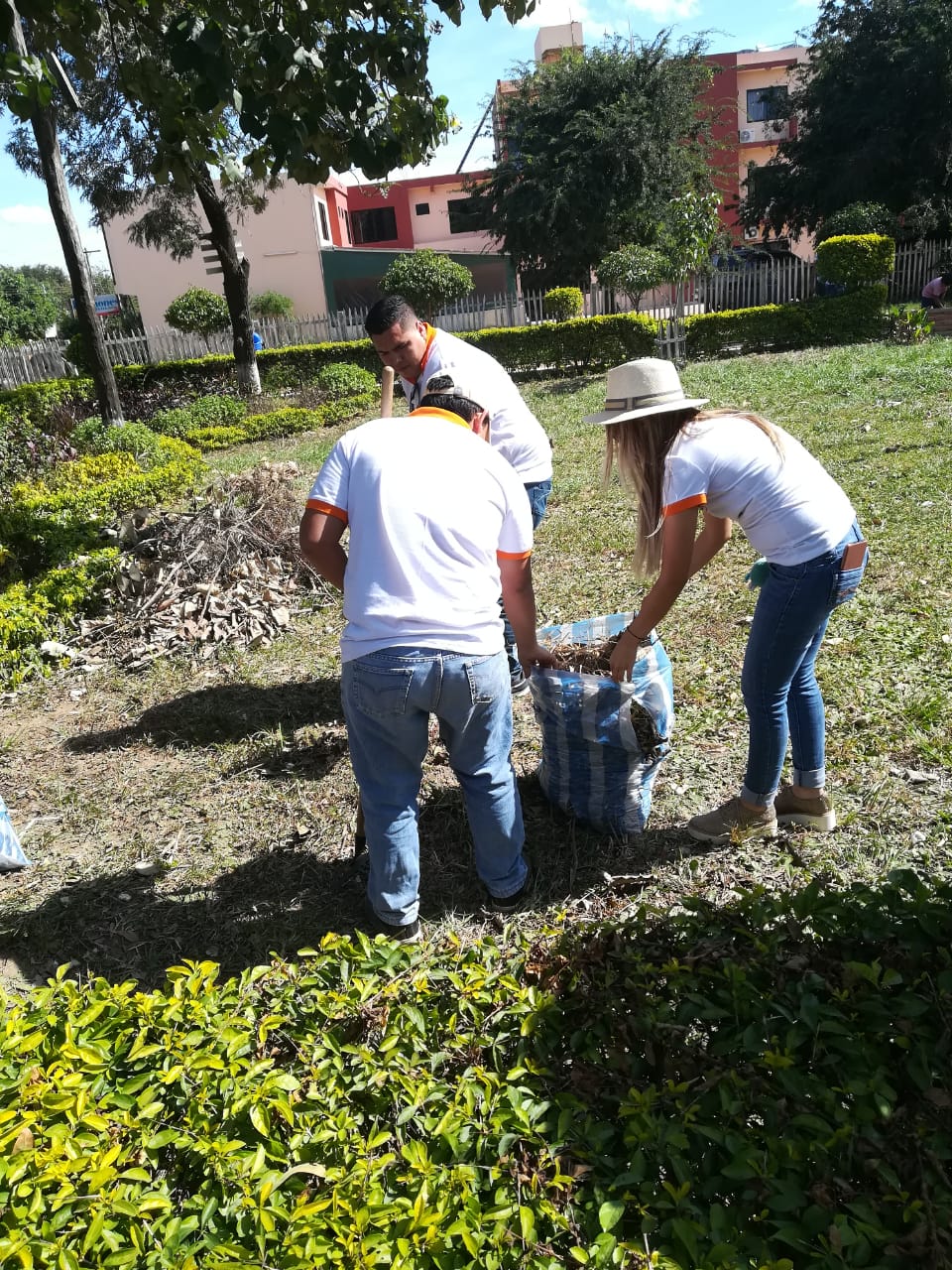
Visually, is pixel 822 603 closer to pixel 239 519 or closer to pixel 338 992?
pixel 338 992

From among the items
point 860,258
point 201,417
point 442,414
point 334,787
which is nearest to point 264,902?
point 334,787

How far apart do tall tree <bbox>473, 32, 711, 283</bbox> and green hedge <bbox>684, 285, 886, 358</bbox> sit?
32.1ft

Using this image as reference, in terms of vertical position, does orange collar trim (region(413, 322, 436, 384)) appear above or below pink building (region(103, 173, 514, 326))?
below

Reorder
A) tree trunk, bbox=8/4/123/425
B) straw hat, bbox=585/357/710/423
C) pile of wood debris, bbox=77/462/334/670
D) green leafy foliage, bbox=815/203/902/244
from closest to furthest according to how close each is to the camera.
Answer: straw hat, bbox=585/357/710/423, pile of wood debris, bbox=77/462/334/670, tree trunk, bbox=8/4/123/425, green leafy foliage, bbox=815/203/902/244

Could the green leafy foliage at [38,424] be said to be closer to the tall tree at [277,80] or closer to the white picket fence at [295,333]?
the white picket fence at [295,333]

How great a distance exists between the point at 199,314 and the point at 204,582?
787 inches

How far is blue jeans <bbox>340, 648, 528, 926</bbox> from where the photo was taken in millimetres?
2459

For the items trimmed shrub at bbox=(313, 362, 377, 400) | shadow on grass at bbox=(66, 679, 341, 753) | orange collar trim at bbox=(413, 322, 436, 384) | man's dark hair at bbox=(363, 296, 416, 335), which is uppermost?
man's dark hair at bbox=(363, 296, 416, 335)

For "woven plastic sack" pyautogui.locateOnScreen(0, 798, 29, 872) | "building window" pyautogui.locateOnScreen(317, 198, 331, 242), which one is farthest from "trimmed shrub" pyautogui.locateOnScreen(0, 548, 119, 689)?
"building window" pyautogui.locateOnScreen(317, 198, 331, 242)

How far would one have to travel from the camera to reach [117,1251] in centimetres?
128

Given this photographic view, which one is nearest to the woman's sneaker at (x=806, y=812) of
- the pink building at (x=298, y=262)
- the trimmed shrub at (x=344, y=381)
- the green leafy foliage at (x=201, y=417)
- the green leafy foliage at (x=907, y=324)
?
the green leafy foliage at (x=201, y=417)

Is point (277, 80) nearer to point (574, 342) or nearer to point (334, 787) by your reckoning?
point (334, 787)

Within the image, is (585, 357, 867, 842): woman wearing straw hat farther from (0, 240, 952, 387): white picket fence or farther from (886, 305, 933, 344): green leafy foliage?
(0, 240, 952, 387): white picket fence

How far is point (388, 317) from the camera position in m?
3.65
